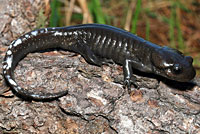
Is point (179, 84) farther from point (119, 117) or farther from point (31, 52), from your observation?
point (31, 52)

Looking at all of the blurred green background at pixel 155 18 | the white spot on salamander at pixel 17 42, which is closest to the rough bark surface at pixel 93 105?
the white spot on salamander at pixel 17 42

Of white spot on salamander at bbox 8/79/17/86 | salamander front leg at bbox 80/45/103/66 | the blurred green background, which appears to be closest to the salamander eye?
salamander front leg at bbox 80/45/103/66

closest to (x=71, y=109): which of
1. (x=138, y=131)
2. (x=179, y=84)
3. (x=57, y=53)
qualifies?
(x=138, y=131)

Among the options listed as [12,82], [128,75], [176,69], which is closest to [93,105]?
[128,75]

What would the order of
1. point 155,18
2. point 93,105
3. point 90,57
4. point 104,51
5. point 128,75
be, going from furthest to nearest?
point 155,18 < point 104,51 < point 90,57 < point 128,75 < point 93,105

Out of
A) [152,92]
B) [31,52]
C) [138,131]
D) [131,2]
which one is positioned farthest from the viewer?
[131,2]

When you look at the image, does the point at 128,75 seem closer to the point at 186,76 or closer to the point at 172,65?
the point at 172,65

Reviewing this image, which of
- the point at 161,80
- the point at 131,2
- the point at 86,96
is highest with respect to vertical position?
the point at 131,2
